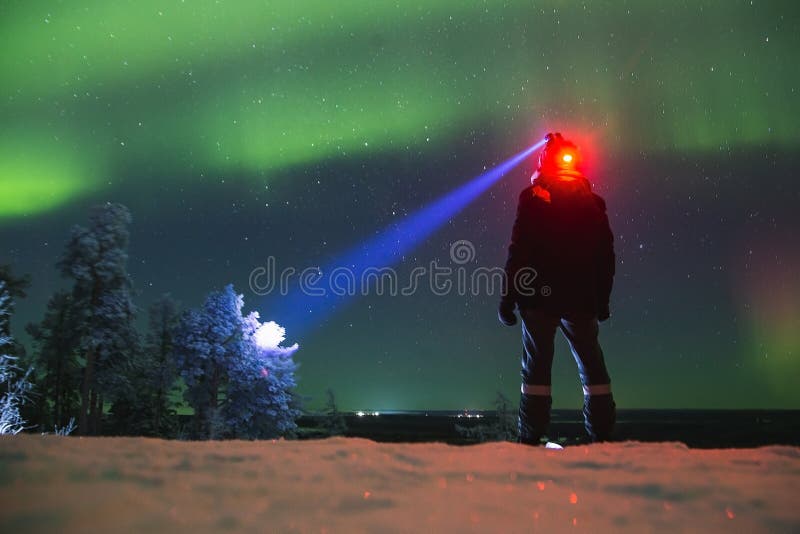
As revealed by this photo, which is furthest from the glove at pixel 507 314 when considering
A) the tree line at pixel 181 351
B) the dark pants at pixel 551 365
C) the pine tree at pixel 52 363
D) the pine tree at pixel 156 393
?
the pine tree at pixel 52 363

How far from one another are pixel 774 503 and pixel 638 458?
3.21ft

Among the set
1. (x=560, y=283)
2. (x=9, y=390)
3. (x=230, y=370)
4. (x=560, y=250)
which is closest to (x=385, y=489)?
(x=560, y=283)

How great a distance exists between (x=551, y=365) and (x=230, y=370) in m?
23.6

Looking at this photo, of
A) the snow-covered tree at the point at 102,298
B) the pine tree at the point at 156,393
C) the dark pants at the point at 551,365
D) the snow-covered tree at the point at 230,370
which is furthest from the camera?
the pine tree at the point at 156,393

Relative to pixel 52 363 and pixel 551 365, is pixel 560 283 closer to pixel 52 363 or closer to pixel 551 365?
pixel 551 365

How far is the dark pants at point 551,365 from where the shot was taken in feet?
18.6

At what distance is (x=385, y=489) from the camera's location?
109 inches

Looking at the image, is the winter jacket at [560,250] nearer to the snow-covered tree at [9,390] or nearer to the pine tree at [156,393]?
the snow-covered tree at [9,390]

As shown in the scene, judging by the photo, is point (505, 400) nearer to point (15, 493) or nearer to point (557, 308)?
point (557, 308)

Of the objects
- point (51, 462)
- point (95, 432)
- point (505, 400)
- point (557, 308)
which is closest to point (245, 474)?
point (51, 462)

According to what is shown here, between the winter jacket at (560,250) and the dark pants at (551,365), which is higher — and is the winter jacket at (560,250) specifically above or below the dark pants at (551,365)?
above

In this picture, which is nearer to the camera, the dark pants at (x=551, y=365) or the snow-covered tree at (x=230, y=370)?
the dark pants at (x=551, y=365)

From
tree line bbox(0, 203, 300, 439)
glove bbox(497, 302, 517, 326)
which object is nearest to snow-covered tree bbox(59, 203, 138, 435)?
tree line bbox(0, 203, 300, 439)

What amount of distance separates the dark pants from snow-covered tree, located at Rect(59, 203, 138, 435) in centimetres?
2455
